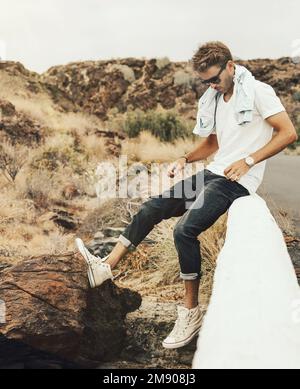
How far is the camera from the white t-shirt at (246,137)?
3.33 meters

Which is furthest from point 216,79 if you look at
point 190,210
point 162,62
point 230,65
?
point 162,62

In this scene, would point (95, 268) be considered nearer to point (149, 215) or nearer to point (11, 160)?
point (149, 215)

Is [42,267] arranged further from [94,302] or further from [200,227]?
[200,227]

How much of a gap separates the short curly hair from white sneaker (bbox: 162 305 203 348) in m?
1.26


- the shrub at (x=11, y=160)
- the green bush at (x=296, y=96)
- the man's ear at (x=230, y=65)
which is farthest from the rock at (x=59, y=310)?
the green bush at (x=296, y=96)

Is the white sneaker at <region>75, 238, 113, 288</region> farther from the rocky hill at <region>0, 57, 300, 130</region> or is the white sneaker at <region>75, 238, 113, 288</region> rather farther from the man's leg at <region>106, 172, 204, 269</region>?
the rocky hill at <region>0, 57, 300, 130</region>

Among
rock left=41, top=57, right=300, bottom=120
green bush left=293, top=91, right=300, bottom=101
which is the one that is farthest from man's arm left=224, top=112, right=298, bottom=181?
green bush left=293, top=91, right=300, bottom=101

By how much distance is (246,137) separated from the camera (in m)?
3.41

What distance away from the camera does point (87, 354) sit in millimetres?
3684

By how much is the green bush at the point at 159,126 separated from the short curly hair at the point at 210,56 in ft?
28.8

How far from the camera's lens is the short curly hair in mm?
3357

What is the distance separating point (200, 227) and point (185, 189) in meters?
0.29

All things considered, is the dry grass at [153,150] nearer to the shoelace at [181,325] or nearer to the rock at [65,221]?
the rock at [65,221]
